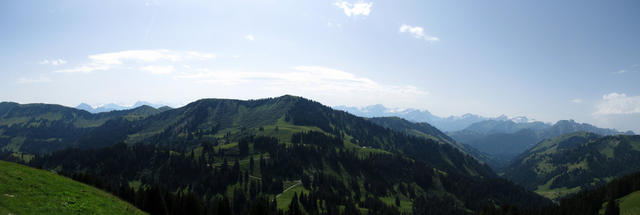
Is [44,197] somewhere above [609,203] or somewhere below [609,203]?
above

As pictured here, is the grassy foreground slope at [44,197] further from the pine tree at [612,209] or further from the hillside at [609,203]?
the pine tree at [612,209]

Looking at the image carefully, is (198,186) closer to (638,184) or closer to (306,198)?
(306,198)

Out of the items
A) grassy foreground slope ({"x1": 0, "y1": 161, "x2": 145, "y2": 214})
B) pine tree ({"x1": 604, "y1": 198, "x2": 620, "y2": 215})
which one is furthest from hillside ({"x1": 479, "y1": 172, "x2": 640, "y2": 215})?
grassy foreground slope ({"x1": 0, "y1": 161, "x2": 145, "y2": 214})

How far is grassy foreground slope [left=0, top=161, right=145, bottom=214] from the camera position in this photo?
3302 centimetres

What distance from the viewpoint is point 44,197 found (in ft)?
122

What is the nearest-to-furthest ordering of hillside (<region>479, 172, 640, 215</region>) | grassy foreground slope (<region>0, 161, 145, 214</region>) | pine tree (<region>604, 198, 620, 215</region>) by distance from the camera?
1. grassy foreground slope (<region>0, 161, 145, 214</region>)
2. pine tree (<region>604, 198, 620, 215</region>)
3. hillside (<region>479, 172, 640, 215</region>)

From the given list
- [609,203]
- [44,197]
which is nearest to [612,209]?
[609,203]

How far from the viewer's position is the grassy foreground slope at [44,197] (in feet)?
108

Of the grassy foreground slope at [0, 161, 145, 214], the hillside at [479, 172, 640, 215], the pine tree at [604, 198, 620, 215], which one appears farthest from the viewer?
the hillside at [479, 172, 640, 215]

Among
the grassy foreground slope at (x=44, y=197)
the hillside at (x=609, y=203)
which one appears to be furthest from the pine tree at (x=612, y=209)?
the grassy foreground slope at (x=44, y=197)

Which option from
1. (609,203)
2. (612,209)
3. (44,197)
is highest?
(44,197)

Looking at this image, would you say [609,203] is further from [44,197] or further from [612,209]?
[44,197]

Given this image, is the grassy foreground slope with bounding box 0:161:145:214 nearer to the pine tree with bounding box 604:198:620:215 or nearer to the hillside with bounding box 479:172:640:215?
the hillside with bounding box 479:172:640:215

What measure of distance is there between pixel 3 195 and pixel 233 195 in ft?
523
